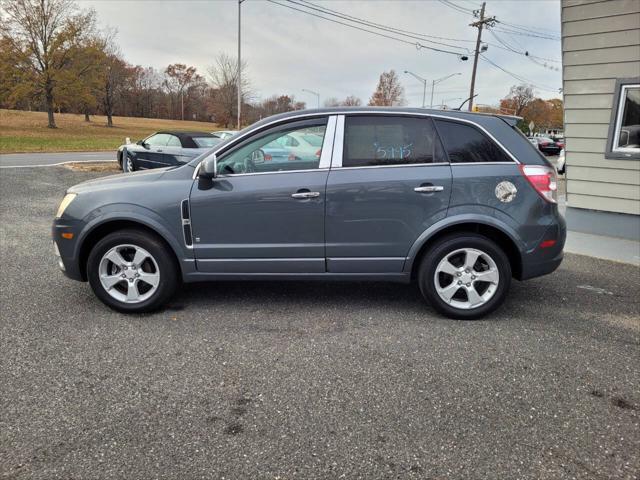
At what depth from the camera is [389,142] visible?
3930mm

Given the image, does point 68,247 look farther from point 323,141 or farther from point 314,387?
point 314,387

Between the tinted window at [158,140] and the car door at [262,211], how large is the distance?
34.3ft

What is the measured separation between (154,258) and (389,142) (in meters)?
2.23

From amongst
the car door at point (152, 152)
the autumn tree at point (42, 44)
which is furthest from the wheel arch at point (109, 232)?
the autumn tree at point (42, 44)

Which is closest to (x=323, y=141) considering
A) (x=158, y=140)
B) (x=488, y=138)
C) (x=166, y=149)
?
(x=488, y=138)

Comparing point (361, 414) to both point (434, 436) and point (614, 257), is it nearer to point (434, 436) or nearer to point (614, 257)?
point (434, 436)

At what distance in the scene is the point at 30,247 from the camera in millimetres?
6113

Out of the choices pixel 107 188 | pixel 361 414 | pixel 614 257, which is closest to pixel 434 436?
pixel 361 414

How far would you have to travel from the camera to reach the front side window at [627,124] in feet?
22.5

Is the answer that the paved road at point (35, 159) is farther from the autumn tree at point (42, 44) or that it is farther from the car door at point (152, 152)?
the autumn tree at point (42, 44)

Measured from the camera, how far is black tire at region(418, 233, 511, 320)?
152 inches

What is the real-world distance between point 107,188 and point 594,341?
4.22m

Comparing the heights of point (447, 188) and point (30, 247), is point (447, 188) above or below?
above

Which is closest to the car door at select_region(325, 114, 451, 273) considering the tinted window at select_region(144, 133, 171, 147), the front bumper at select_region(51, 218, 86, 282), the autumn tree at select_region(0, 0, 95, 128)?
the front bumper at select_region(51, 218, 86, 282)
